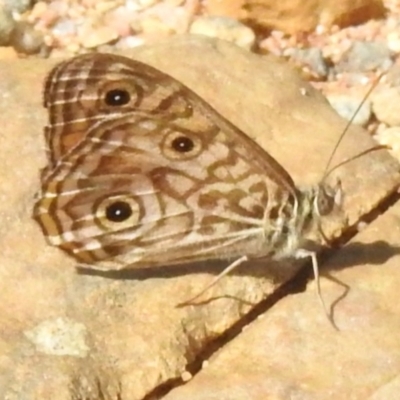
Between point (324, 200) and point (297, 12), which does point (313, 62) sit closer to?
point (297, 12)

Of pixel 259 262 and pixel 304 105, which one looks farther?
pixel 304 105

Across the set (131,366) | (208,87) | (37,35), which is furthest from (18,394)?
(37,35)

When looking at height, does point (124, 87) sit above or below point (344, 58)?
above

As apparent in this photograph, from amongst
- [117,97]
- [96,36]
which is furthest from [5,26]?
[117,97]

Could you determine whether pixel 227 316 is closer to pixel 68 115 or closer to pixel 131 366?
pixel 131 366

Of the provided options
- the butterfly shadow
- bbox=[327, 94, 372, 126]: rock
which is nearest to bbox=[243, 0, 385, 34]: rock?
bbox=[327, 94, 372, 126]: rock
